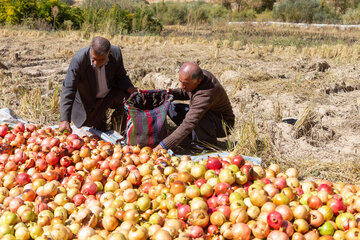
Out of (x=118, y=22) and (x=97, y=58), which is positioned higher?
(x=97, y=58)

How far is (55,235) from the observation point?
2.14m

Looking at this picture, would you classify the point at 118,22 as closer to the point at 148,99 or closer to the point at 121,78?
the point at 121,78

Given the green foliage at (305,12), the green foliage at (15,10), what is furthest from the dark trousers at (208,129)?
the green foliage at (305,12)

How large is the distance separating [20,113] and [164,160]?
3.03m

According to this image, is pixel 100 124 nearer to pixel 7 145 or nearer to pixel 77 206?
pixel 7 145

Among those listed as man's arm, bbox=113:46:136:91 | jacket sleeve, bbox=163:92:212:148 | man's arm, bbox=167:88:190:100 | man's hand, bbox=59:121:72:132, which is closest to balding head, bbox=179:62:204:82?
jacket sleeve, bbox=163:92:212:148

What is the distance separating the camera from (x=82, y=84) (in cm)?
437

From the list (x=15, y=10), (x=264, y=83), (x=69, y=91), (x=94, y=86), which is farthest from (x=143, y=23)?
(x=69, y=91)

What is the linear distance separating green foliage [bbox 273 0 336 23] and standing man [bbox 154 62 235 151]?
26.0m

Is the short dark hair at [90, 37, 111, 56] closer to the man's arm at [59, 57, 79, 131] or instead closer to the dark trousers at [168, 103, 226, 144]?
the man's arm at [59, 57, 79, 131]

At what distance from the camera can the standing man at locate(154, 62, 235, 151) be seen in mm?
3805

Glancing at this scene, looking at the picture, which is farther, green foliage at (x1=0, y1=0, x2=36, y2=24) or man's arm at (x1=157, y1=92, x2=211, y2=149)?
green foliage at (x1=0, y1=0, x2=36, y2=24)

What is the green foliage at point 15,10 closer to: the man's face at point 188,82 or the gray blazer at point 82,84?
the gray blazer at point 82,84

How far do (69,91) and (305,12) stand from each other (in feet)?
93.4
